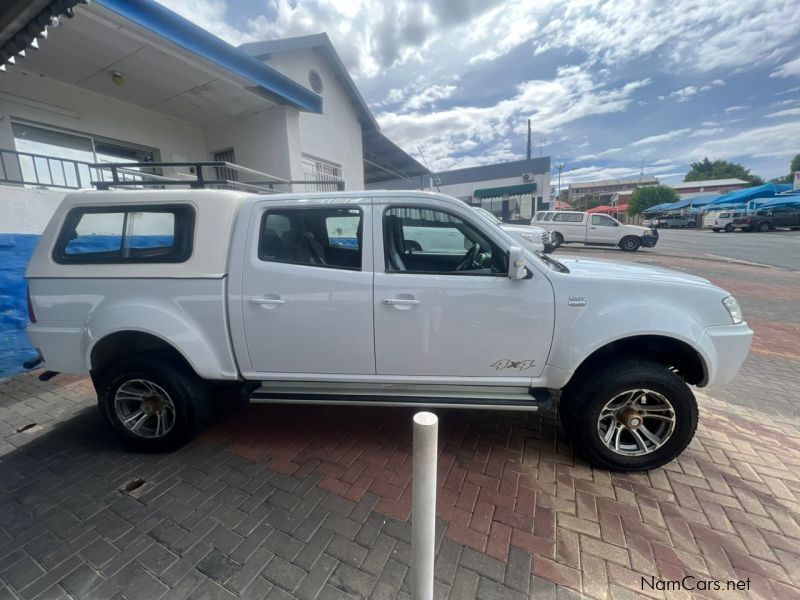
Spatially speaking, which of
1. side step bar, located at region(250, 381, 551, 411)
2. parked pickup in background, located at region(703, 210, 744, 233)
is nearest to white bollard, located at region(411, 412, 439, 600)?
side step bar, located at region(250, 381, 551, 411)

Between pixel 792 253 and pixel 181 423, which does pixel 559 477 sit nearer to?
pixel 181 423

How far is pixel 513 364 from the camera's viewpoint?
8.56 ft

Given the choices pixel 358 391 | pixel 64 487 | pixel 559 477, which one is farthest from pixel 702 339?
pixel 64 487

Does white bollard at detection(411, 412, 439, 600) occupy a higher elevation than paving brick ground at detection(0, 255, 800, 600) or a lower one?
higher

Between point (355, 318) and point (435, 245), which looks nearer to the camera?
point (355, 318)

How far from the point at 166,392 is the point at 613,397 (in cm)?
329

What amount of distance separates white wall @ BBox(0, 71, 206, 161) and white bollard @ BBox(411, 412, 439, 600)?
7.97 m

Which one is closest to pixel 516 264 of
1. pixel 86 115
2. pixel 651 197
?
pixel 86 115

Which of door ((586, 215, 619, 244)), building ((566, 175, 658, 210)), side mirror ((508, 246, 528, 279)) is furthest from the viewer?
building ((566, 175, 658, 210))

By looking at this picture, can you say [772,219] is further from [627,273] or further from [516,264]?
[516,264]

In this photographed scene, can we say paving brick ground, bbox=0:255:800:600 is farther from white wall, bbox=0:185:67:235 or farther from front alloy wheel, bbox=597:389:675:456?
white wall, bbox=0:185:67:235

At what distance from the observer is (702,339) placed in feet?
8.09

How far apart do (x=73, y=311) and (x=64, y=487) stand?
4.18 feet

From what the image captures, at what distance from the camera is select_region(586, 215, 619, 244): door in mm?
17281
